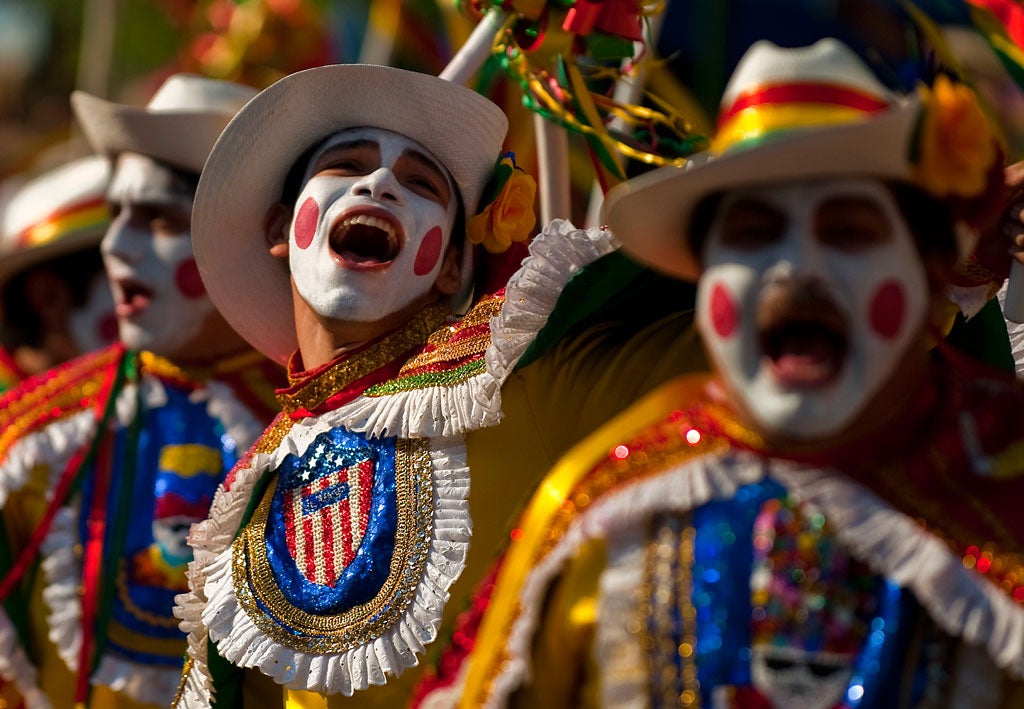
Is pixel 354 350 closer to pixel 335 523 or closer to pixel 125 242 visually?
pixel 335 523

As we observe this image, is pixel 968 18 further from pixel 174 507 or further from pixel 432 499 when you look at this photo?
pixel 174 507

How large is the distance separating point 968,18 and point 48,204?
3.24 meters

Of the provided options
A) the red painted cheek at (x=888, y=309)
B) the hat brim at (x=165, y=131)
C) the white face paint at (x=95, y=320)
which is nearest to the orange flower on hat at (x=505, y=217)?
the hat brim at (x=165, y=131)

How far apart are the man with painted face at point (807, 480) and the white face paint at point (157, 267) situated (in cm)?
244

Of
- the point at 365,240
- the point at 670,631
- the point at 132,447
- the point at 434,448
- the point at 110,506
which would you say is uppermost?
the point at 670,631

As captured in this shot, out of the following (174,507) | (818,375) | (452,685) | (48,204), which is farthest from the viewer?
(48,204)

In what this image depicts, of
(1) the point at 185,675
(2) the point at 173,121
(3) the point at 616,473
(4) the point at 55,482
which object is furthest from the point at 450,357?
(4) the point at 55,482

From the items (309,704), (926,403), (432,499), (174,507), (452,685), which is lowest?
(174,507)

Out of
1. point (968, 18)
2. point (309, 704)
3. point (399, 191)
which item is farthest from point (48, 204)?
point (968, 18)

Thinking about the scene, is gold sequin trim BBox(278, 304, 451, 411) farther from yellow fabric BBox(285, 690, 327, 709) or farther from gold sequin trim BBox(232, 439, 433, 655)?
yellow fabric BBox(285, 690, 327, 709)

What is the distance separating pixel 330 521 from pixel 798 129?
1.42 meters

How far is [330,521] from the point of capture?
3.40 metres

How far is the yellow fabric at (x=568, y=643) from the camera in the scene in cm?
247

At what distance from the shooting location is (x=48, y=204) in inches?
228
